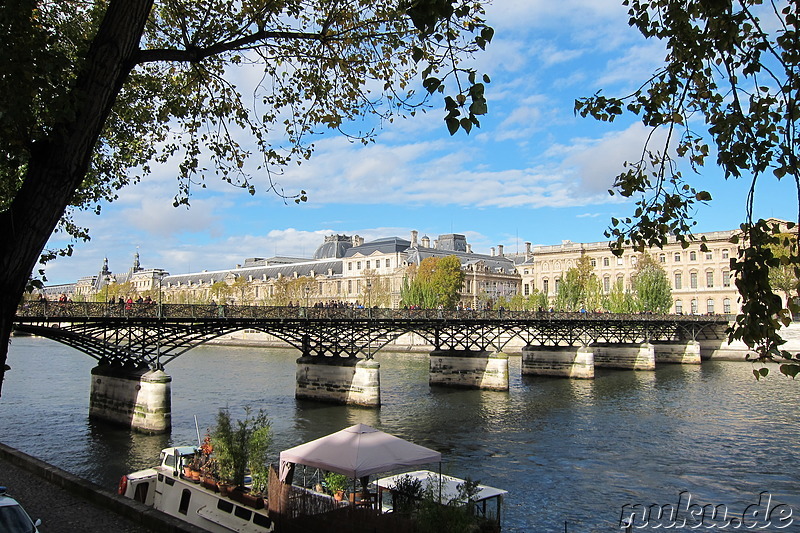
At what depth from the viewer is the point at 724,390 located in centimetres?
5153

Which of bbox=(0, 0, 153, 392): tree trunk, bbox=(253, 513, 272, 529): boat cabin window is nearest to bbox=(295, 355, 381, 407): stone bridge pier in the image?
bbox=(253, 513, 272, 529): boat cabin window

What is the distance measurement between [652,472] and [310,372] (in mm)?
25986

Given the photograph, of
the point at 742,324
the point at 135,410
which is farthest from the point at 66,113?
the point at 135,410

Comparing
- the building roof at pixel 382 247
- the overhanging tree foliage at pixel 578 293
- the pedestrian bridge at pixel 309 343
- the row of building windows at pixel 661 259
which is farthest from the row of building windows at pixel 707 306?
the building roof at pixel 382 247

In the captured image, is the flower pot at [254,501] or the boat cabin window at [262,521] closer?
the boat cabin window at [262,521]

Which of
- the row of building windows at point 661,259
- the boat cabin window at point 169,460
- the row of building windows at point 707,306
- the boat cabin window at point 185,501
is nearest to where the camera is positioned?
the boat cabin window at point 185,501

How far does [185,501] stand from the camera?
1881 cm

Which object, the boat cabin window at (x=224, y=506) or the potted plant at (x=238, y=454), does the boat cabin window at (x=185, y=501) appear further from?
the boat cabin window at (x=224, y=506)

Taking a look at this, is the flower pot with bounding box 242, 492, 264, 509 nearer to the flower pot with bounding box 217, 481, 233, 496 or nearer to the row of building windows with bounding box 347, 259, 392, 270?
the flower pot with bounding box 217, 481, 233, 496

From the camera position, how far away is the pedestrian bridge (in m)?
35.8

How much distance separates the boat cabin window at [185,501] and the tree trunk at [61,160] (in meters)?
12.8

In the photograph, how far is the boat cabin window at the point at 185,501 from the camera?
18.7m

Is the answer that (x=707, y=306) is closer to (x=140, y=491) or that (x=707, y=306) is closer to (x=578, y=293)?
(x=578, y=293)

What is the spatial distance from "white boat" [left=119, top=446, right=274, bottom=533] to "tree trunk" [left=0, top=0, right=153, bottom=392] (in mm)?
10203
